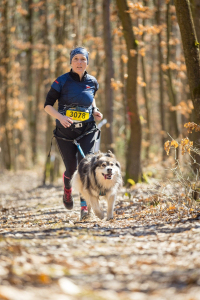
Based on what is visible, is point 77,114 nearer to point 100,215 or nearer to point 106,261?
point 100,215

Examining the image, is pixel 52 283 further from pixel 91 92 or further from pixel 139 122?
pixel 139 122

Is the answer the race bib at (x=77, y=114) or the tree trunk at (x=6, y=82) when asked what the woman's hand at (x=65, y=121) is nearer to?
the race bib at (x=77, y=114)

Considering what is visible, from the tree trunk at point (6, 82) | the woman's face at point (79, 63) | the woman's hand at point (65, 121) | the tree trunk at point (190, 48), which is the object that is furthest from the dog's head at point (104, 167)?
the tree trunk at point (6, 82)

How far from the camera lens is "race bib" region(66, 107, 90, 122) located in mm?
5754

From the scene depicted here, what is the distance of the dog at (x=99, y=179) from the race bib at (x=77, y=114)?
2.04 ft

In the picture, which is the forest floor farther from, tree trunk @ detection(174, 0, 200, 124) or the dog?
tree trunk @ detection(174, 0, 200, 124)

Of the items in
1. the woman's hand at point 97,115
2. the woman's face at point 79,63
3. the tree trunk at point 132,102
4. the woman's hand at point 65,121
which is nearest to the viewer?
the woman's hand at point 65,121

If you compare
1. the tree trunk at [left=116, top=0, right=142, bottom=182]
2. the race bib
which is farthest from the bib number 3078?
the tree trunk at [left=116, top=0, right=142, bottom=182]

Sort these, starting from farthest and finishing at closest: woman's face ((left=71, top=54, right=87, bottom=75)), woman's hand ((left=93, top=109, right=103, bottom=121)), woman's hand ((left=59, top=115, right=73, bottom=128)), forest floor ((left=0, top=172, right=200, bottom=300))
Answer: woman's hand ((left=93, top=109, right=103, bottom=121)) → woman's face ((left=71, top=54, right=87, bottom=75)) → woman's hand ((left=59, top=115, right=73, bottom=128)) → forest floor ((left=0, top=172, right=200, bottom=300))

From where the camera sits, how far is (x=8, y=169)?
73.6 ft

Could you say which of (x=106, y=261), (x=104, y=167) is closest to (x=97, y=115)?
(x=104, y=167)

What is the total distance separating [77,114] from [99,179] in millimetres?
1109

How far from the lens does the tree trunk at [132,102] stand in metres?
9.55

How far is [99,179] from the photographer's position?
565cm
